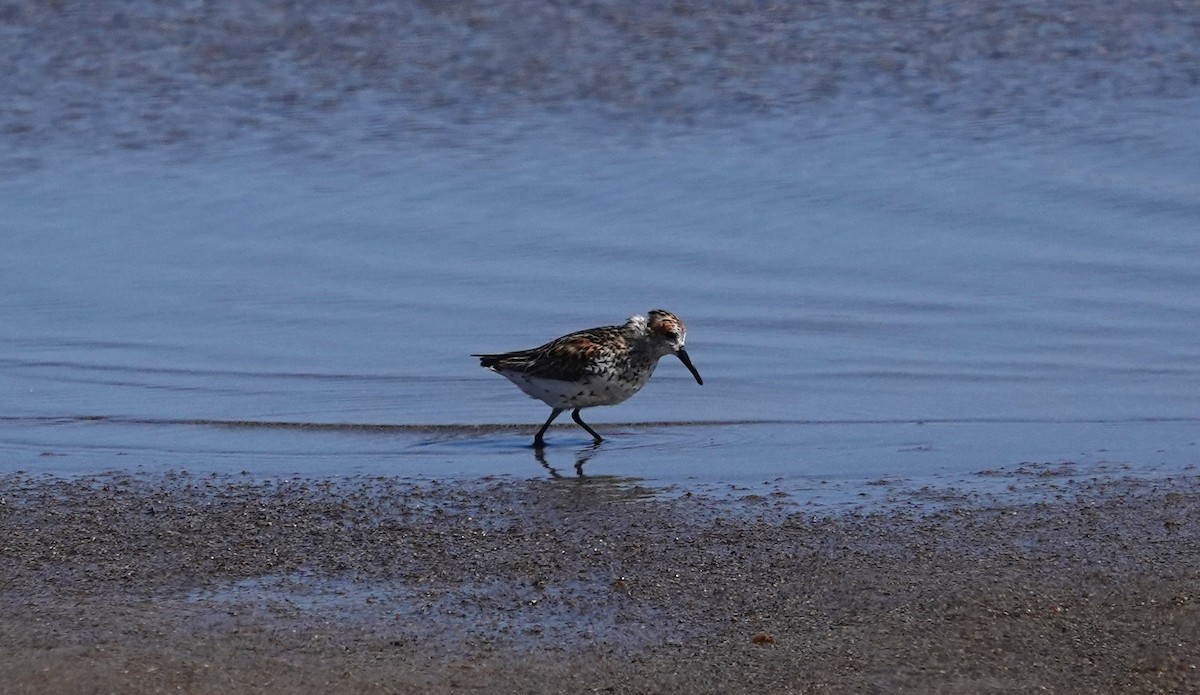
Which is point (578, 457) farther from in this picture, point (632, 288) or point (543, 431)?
point (632, 288)

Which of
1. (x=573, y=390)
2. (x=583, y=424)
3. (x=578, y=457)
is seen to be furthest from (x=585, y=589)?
(x=583, y=424)

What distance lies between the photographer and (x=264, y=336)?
Result: 11195 millimetres

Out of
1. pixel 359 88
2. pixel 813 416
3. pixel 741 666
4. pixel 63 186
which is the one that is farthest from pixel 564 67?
pixel 741 666

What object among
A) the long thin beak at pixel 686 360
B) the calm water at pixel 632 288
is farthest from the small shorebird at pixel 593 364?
the calm water at pixel 632 288

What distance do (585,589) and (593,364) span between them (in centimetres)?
289

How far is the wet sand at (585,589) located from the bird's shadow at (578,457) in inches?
15.8

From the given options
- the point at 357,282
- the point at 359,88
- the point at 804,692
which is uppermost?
the point at 359,88

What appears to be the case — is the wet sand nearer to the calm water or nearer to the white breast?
the calm water

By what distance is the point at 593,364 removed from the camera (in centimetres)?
959

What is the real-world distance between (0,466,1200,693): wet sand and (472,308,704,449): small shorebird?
128cm

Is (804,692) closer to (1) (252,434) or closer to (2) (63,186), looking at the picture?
(1) (252,434)

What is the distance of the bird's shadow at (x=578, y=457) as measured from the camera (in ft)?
28.8

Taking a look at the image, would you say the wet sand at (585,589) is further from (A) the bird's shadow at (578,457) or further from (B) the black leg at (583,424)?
(B) the black leg at (583,424)

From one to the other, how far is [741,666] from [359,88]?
37.6 ft
